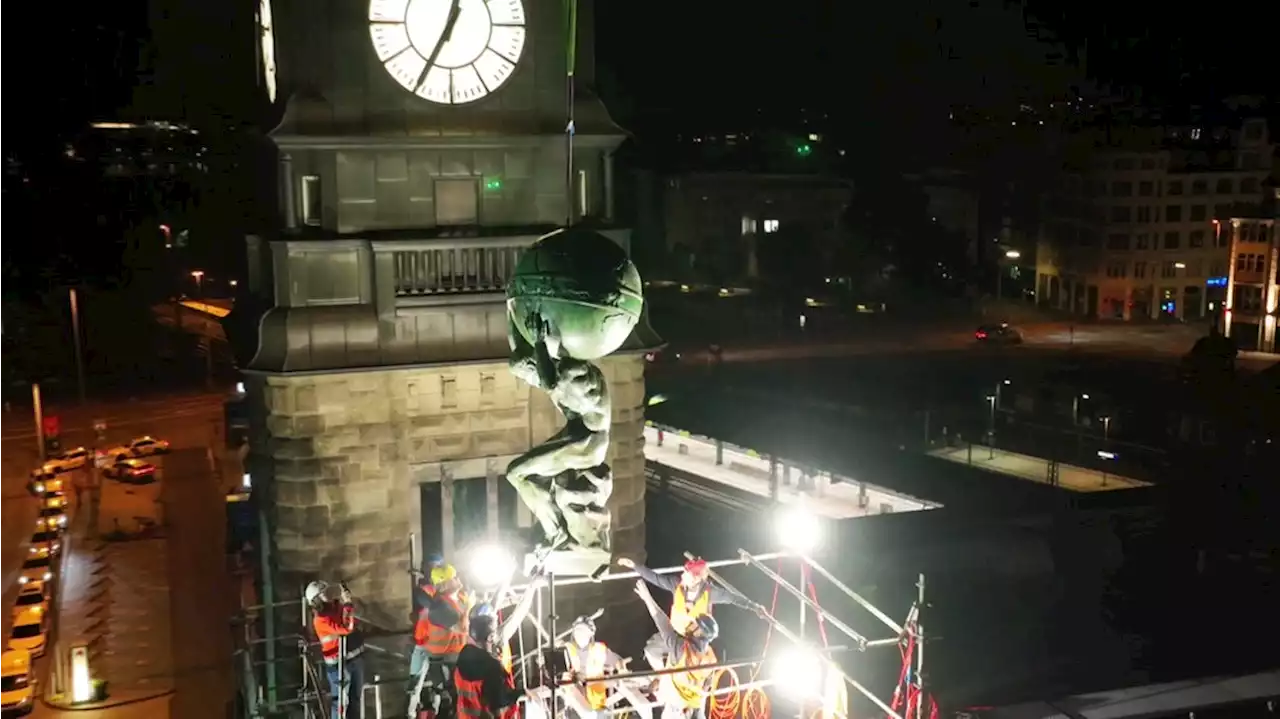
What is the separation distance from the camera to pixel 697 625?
1337cm

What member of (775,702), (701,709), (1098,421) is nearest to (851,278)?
(1098,421)

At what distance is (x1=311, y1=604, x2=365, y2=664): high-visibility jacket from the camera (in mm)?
14406

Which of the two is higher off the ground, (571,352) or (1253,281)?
(571,352)

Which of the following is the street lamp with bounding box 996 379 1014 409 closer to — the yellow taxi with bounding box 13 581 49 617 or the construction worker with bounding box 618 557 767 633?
the yellow taxi with bounding box 13 581 49 617

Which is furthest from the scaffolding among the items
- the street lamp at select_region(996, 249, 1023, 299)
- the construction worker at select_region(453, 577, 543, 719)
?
the street lamp at select_region(996, 249, 1023, 299)

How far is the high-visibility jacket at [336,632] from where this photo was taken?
14406 millimetres

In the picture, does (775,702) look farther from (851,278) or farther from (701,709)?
(851,278)

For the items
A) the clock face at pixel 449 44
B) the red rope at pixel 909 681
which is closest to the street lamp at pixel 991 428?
the clock face at pixel 449 44

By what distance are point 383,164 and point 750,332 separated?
60.0 metres

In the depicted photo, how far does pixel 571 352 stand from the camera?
12.5 meters

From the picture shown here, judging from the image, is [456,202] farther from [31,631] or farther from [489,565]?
[31,631]

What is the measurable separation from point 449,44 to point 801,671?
9748 mm

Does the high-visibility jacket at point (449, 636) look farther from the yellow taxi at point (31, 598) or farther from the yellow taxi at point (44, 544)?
the yellow taxi at point (44, 544)

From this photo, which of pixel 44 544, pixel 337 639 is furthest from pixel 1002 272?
pixel 337 639
